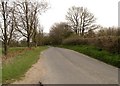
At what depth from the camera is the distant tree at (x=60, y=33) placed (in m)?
90.0

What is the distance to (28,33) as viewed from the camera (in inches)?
2045

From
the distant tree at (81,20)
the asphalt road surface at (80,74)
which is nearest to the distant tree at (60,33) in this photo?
the distant tree at (81,20)

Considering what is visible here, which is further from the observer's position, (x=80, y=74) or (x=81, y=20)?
(x=81, y=20)

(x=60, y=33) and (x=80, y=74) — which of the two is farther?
(x=60, y=33)

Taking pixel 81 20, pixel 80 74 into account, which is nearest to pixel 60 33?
pixel 81 20

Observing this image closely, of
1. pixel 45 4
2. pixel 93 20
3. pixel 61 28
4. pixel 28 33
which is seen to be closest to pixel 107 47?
pixel 28 33

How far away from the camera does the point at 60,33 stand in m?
93.4

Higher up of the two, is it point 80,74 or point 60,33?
point 60,33

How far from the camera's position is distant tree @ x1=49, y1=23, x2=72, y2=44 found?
9000 cm

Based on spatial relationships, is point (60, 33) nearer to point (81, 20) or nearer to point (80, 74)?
point (81, 20)

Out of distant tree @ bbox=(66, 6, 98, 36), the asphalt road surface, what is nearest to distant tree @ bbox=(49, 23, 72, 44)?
distant tree @ bbox=(66, 6, 98, 36)

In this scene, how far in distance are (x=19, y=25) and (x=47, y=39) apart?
54.4 meters

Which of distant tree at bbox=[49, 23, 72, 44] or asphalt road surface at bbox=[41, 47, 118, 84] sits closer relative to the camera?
asphalt road surface at bbox=[41, 47, 118, 84]

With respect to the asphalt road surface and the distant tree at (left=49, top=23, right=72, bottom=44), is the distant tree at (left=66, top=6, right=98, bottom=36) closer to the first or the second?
the distant tree at (left=49, top=23, right=72, bottom=44)
